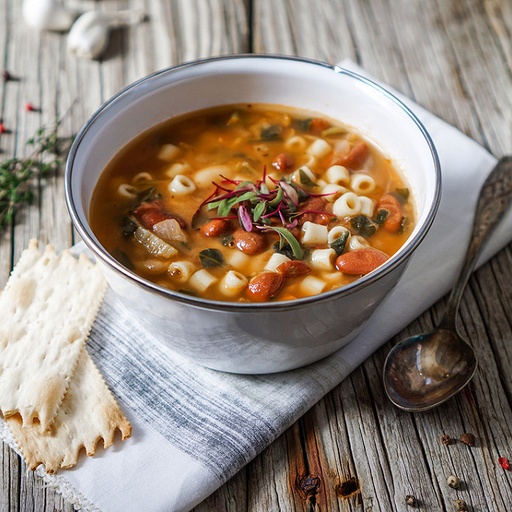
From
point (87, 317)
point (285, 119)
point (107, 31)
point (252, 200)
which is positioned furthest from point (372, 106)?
point (107, 31)

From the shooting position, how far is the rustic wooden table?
2.87 m

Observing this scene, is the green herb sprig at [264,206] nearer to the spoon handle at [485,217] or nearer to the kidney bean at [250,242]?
the kidney bean at [250,242]

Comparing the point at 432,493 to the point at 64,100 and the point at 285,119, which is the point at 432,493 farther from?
the point at 64,100

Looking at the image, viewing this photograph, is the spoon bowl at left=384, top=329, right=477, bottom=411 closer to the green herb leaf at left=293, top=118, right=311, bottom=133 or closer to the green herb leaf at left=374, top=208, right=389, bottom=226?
the green herb leaf at left=374, top=208, right=389, bottom=226

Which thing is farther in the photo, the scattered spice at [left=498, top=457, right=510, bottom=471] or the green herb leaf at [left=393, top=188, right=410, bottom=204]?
the green herb leaf at [left=393, top=188, right=410, bottom=204]

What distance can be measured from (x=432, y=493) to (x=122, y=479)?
1.20 metres

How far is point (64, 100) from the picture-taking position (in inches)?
186

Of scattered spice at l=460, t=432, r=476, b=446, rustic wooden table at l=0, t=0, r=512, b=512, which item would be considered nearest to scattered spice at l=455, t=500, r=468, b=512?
rustic wooden table at l=0, t=0, r=512, b=512

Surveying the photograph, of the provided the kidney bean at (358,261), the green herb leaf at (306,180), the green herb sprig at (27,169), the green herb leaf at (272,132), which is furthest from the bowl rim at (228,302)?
the green herb sprig at (27,169)

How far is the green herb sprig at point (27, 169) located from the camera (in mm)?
4020

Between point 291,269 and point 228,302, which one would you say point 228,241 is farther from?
point 228,302

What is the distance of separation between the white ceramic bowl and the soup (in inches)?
3.5

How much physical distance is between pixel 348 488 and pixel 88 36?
350 cm

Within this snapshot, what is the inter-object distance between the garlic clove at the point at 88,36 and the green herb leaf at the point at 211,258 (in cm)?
239
